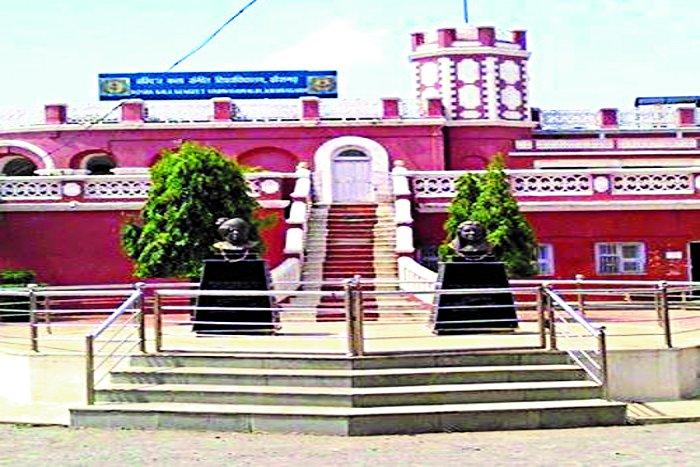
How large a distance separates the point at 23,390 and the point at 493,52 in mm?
24325

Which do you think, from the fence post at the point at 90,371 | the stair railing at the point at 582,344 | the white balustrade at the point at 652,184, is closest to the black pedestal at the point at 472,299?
the stair railing at the point at 582,344

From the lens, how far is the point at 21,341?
1521cm

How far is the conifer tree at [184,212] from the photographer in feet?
71.3

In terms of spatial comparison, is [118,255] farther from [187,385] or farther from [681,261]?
[187,385]

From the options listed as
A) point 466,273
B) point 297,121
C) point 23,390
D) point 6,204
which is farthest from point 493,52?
point 23,390

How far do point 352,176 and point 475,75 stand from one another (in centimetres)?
551

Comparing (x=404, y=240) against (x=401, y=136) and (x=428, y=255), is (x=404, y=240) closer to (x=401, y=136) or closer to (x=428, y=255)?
(x=428, y=255)

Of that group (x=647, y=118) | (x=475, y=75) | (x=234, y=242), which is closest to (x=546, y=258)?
(x=475, y=75)

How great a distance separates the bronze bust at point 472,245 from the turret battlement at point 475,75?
65.1 ft

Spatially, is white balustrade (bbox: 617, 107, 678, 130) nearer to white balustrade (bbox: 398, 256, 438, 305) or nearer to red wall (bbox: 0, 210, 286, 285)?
white balustrade (bbox: 398, 256, 438, 305)

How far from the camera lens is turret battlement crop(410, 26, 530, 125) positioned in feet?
115

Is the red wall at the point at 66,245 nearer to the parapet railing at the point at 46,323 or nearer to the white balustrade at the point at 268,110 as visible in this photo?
the parapet railing at the point at 46,323

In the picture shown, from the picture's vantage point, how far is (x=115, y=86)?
35.2 meters

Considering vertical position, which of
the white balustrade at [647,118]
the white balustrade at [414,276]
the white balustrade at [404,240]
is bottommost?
the white balustrade at [414,276]
